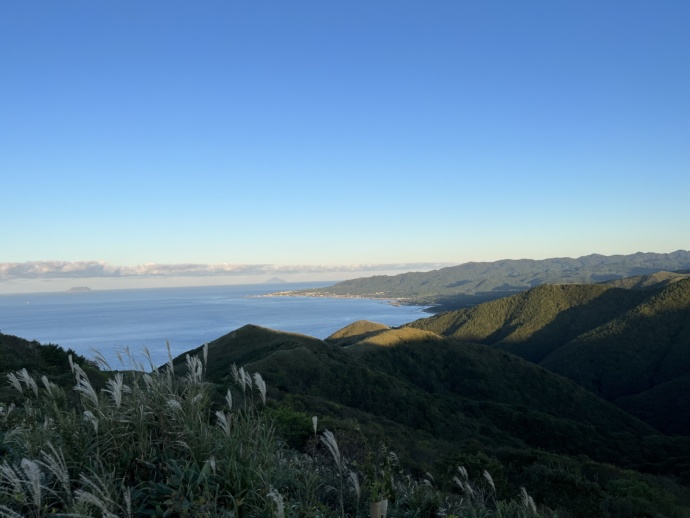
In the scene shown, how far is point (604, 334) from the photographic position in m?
111

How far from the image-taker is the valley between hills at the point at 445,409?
4.55 meters

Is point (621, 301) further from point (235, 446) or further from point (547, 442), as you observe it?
point (235, 446)

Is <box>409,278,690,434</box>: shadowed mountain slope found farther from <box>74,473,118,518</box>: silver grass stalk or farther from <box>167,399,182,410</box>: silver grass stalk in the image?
<box>74,473,118,518</box>: silver grass stalk

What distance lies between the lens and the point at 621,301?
447ft

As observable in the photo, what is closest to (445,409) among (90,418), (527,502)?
(527,502)

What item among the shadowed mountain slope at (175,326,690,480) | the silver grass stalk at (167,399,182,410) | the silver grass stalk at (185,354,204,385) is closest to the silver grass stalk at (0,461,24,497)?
the silver grass stalk at (167,399,182,410)

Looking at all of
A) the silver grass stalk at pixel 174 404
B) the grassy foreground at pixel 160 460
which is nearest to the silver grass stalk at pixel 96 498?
the grassy foreground at pixel 160 460

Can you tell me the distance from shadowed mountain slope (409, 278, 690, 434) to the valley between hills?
0.43m

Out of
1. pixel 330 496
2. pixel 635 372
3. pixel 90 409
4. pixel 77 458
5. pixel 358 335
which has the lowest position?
pixel 635 372

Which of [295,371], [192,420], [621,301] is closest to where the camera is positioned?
[192,420]

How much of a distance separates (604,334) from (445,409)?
73.7 meters

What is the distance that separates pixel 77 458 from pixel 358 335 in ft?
335

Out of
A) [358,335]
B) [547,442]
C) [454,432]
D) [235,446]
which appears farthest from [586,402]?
[235,446]

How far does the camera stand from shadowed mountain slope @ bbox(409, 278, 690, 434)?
91.8 metres
